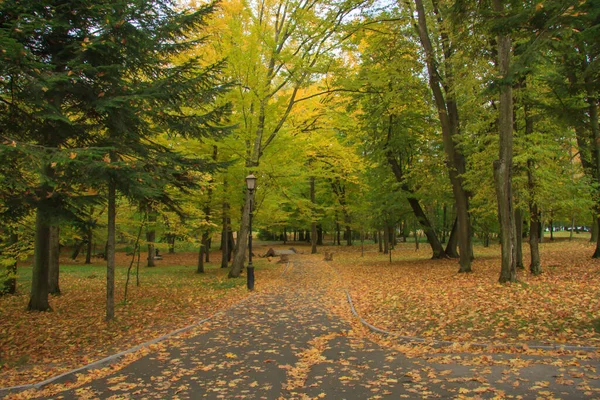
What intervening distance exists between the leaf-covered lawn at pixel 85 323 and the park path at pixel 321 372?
1022 mm

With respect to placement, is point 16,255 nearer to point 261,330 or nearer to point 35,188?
point 35,188

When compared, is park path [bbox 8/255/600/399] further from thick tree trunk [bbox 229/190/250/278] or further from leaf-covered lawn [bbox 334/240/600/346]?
thick tree trunk [bbox 229/190/250/278]

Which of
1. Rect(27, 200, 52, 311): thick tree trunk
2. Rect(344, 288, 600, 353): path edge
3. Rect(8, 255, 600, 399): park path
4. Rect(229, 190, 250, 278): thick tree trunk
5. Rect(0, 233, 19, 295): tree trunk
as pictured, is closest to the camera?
Rect(8, 255, 600, 399): park path

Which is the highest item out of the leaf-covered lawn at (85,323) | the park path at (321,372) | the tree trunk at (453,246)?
the tree trunk at (453,246)

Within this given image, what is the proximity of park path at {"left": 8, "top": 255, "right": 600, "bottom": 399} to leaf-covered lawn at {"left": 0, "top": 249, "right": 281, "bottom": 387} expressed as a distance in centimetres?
102

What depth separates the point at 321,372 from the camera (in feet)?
17.6

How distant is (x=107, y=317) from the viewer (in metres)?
8.83

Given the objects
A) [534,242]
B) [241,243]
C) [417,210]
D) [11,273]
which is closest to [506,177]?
[534,242]

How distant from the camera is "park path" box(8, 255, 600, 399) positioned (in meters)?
4.44

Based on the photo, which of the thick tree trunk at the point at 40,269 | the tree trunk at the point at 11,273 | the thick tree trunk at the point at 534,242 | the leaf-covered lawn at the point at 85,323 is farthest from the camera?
the thick tree trunk at the point at 534,242

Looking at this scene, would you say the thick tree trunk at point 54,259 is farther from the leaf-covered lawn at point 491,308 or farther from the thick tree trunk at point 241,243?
the leaf-covered lawn at point 491,308

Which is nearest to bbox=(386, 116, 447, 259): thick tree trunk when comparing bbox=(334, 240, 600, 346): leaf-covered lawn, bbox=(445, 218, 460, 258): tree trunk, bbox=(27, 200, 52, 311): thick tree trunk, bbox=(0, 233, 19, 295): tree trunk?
bbox=(445, 218, 460, 258): tree trunk

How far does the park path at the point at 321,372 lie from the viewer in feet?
14.6

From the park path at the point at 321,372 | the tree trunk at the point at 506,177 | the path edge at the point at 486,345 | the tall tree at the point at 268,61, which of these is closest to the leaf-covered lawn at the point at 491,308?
the path edge at the point at 486,345
